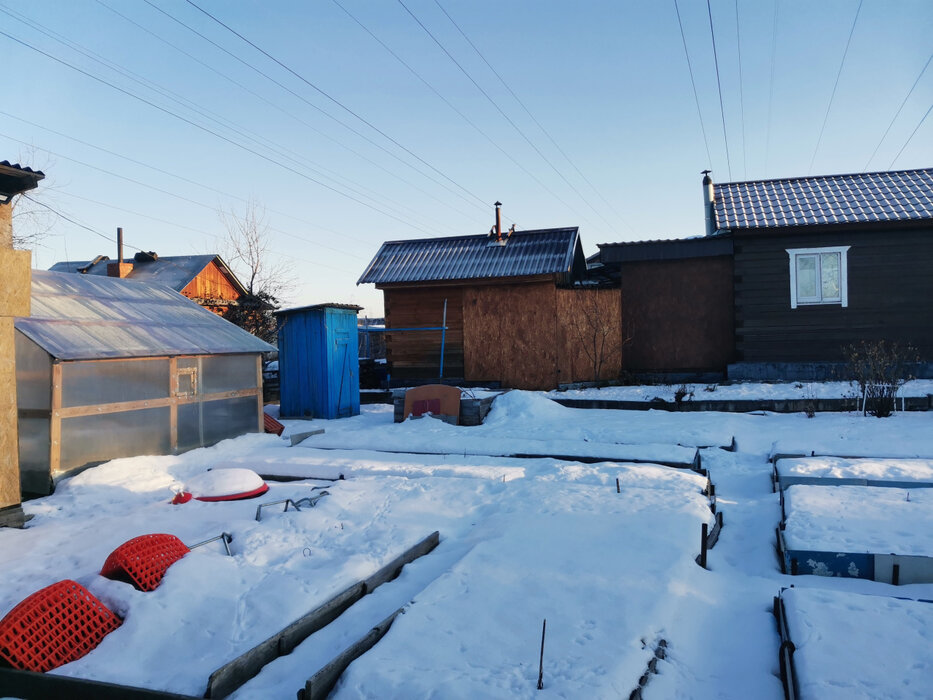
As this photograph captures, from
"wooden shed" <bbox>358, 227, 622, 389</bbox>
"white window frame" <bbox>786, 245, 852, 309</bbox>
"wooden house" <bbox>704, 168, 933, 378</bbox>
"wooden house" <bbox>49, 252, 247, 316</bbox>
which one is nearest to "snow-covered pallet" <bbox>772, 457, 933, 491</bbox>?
"wooden house" <bbox>704, 168, 933, 378</bbox>

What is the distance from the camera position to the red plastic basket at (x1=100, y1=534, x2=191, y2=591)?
4.31 m

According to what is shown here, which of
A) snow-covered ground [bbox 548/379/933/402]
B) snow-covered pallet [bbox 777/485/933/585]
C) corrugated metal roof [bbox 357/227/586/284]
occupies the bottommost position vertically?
snow-covered pallet [bbox 777/485/933/585]

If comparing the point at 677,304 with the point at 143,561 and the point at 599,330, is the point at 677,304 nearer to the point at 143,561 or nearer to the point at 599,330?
the point at 599,330

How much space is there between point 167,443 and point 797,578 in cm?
806

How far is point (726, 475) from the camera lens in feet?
26.1

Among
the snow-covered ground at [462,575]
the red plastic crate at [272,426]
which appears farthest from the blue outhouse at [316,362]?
the snow-covered ground at [462,575]

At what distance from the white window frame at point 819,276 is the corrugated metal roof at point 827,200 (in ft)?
2.06

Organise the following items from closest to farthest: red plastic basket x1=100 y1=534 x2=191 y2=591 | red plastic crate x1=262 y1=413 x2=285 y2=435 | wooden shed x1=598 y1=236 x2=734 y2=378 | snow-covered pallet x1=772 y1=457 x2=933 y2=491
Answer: red plastic basket x1=100 y1=534 x2=191 y2=591, snow-covered pallet x1=772 y1=457 x2=933 y2=491, red plastic crate x1=262 y1=413 x2=285 y2=435, wooden shed x1=598 y1=236 x2=734 y2=378

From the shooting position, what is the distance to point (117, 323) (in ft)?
29.9

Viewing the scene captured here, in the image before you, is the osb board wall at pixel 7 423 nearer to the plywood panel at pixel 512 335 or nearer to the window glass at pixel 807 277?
the plywood panel at pixel 512 335

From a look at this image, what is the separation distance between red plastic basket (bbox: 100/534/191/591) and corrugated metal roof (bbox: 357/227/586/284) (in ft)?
40.5

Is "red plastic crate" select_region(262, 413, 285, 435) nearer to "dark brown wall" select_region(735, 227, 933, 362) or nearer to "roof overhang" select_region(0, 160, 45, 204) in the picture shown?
"roof overhang" select_region(0, 160, 45, 204)

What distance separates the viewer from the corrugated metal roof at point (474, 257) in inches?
647

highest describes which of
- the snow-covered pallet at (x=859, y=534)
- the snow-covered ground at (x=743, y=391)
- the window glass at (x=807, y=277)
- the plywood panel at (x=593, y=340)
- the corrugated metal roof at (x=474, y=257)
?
the corrugated metal roof at (x=474, y=257)
